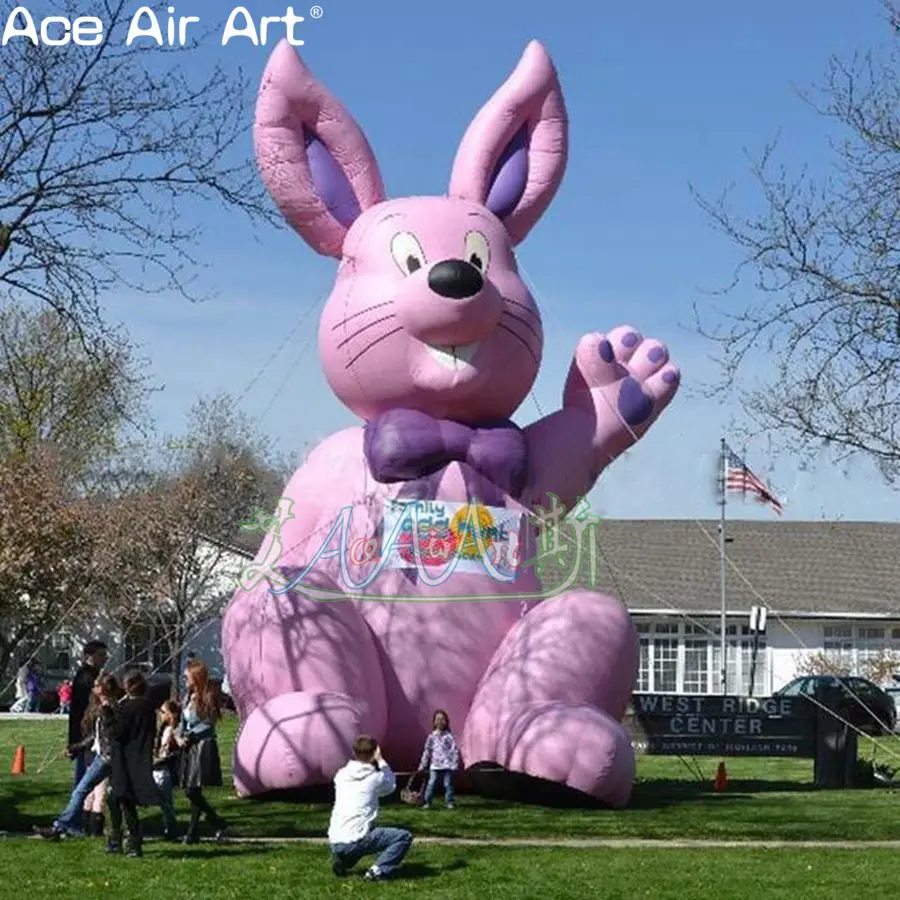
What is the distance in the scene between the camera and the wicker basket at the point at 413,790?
1308cm

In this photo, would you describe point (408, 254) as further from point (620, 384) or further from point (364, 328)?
point (620, 384)

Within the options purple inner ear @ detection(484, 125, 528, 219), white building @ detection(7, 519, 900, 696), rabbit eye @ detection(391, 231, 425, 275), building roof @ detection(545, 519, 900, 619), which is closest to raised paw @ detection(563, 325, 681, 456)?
purple inner ear @ detection(484, 125, 528, 219)

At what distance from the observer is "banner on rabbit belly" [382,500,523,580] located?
1338 centimetres

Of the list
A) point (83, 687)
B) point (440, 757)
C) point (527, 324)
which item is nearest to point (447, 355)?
point (527, 324)

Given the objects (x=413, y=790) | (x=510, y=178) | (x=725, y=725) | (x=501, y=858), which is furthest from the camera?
(x=725, y=725)

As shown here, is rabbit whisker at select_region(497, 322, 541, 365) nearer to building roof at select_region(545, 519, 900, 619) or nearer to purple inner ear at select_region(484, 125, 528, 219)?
purple inner ear at select_region(484, 125, 528, 219)

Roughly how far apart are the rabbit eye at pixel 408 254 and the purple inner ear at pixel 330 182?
81 centimetres

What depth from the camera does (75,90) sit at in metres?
13.7

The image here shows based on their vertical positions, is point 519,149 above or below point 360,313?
above

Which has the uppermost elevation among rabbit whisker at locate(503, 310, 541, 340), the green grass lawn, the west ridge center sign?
rabbit whisker at locate(503, 310, 541, 340)

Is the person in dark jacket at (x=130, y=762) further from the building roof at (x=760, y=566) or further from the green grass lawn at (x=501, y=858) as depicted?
the building roof at (x=760, y=566)

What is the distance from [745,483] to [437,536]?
10250 millimetres

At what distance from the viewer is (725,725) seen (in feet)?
55.6

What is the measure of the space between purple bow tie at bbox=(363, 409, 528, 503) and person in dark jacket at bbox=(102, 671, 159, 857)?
343 centimetres
